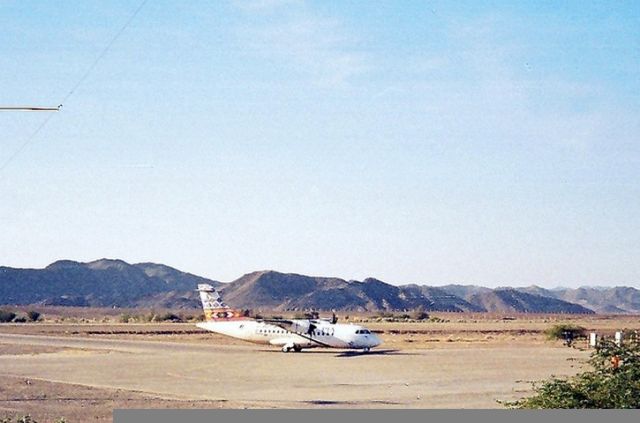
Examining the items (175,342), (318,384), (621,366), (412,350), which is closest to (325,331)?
(412,350)

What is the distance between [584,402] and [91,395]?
31393 mm

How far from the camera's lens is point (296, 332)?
7875 centimetres

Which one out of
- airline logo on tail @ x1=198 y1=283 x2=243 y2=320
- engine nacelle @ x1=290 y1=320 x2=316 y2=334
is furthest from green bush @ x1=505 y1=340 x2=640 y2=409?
airline logo on tail @ x1=198 y1=283 x2=243 y2=320

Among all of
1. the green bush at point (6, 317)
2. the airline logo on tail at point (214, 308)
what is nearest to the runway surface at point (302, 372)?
the airline logo on tail at point (214, 308)

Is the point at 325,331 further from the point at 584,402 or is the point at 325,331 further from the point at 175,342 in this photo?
the point at 584,402

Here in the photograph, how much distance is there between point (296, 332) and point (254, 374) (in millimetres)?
21225

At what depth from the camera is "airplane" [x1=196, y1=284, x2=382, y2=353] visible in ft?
252

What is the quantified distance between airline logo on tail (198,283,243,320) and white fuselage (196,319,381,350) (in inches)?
127

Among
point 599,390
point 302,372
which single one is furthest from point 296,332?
point 599,390

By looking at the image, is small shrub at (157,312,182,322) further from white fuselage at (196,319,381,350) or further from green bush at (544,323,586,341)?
green bush at (544,323,586,341)

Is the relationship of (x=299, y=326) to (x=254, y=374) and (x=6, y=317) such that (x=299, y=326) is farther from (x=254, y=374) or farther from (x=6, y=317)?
(x=6, y=317)

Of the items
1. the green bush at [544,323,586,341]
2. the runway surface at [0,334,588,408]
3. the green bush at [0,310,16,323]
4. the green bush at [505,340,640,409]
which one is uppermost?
the green bush at [544,323,586,341]

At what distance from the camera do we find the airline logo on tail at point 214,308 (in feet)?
292

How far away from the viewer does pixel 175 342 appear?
302ft
